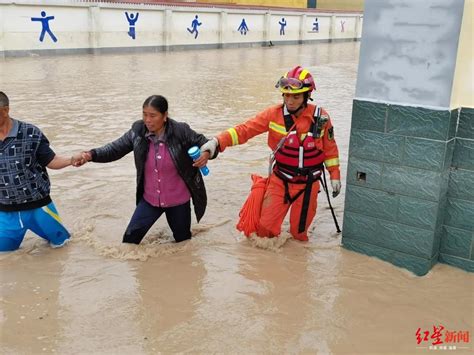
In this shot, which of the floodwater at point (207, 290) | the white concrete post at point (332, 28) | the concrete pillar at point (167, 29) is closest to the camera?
the floodwater at point (207, 290)

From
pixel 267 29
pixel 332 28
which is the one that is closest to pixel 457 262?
pixel 267 29

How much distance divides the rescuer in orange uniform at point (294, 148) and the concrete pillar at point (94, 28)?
20.0 m

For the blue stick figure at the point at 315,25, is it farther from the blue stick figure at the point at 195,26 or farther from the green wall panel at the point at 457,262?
the green wall panel at the point at 457,262

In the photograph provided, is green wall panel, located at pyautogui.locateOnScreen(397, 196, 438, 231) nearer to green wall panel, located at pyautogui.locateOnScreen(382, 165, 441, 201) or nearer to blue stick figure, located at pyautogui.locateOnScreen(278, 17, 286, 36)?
green wall panel, located at pyautogui.locateOnScreen(382, 165, 441, 201)

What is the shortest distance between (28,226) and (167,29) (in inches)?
916

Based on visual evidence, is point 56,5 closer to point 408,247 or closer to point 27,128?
point 27,128

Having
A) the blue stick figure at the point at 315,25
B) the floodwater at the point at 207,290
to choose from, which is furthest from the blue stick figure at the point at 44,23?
the blue stick figure at the point at 315,25

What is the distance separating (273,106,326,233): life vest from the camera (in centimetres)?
443

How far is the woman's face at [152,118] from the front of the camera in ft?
13.6

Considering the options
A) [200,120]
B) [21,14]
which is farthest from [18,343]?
[21,14]

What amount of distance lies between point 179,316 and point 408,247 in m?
1.81

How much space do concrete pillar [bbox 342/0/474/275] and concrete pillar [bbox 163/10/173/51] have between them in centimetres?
2344

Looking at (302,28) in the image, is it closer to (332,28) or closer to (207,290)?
(332,28)

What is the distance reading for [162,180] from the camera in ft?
14.7
